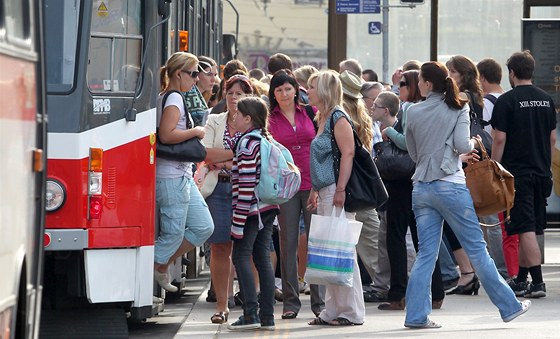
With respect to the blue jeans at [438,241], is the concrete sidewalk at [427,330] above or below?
below

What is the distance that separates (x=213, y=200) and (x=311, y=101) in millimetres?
1087

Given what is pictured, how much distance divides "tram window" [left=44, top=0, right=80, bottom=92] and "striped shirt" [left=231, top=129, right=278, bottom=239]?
5.11ft

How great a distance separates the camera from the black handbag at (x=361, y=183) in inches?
382

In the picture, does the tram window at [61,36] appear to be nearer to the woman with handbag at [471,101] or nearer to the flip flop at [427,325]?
the flip flop at [427,325]

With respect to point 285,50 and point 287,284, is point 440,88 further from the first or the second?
point 285,50

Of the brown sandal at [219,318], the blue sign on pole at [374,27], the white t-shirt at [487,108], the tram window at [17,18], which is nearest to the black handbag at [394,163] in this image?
the brown sandal at [219,318]

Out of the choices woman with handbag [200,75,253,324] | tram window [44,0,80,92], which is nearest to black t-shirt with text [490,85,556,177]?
woman with handbag [200,75,253,324]

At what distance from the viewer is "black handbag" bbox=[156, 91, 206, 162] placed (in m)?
9.41

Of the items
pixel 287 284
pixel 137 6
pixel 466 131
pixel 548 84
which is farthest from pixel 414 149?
pixel 548 84

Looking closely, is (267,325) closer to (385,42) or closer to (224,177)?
(224,177)

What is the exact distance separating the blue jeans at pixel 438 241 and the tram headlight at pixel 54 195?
2.55m

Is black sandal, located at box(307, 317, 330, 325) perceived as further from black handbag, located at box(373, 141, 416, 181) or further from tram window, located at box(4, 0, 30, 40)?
tram window, located at box(4, 0, 30, 40)

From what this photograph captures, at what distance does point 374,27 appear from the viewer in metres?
23.8

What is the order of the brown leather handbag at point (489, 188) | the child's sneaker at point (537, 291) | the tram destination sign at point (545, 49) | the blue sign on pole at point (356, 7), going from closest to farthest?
the brown leather handbag at point (489, 188) < the child's sneaker at point (537, 291) < the tram destination sign at point (545, 49) < the blue sign on pole at point (356, 7)
